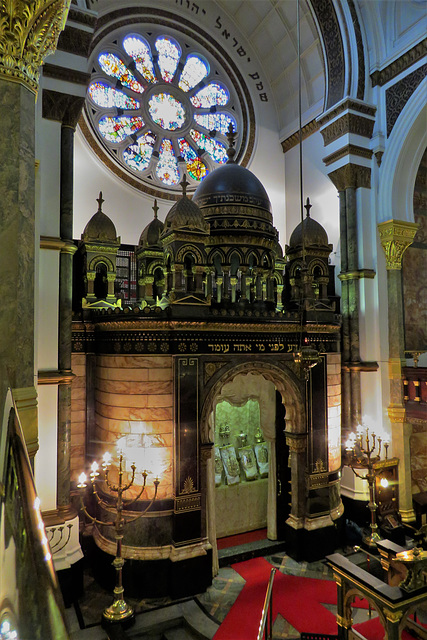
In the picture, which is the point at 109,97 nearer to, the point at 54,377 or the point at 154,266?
the point at 154,266

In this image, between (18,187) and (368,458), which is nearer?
(18,187)

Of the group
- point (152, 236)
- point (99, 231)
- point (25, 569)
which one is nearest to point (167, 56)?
point (152, 236)

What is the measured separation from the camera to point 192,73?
14.0 metres

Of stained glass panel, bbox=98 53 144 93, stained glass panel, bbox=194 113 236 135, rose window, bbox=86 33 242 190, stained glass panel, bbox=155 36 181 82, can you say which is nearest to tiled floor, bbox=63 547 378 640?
rose window, bbox=86 33 242 190

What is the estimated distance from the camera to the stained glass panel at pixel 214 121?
14.1 meters

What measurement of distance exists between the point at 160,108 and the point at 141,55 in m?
1.59

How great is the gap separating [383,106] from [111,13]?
7949mm

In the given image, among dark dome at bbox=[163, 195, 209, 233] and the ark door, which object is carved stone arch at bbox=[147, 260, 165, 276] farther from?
the ark door

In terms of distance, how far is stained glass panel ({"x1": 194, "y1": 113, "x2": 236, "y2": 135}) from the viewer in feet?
46.3

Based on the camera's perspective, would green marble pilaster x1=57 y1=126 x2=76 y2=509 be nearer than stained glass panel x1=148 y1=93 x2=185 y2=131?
Yes

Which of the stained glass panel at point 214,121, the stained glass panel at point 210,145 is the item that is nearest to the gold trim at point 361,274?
the stained glass panel at point 210,145

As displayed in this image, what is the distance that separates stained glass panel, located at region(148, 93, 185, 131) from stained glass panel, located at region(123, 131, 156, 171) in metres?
0.63

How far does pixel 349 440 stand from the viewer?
32.4 feet

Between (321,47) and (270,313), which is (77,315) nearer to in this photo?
(270,313)
